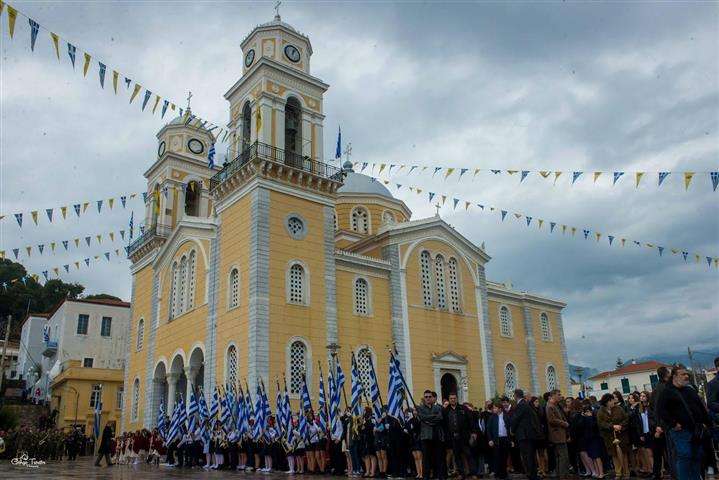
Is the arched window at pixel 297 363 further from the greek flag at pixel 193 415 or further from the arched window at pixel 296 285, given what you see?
the greek flag at pixel 193 415

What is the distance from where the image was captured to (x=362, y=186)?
124 ft

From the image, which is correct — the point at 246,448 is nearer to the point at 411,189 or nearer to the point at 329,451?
the point at 329,451

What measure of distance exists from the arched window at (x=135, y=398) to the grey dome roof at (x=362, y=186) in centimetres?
1547

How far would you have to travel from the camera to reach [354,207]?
3634 centimetres

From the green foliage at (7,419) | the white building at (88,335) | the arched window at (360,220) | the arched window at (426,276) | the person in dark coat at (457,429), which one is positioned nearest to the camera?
the person in dark coat at (457,429)

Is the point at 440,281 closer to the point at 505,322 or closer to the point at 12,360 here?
the point at 505,322

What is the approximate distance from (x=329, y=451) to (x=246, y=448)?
140 inches

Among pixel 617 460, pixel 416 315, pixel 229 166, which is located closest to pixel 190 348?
pixel 229 166

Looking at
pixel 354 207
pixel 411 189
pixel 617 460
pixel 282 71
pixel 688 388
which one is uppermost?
pixel 282 71

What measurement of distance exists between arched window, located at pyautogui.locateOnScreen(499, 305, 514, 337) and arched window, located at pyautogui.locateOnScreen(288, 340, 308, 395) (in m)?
13.9

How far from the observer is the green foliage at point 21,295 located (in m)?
61.5

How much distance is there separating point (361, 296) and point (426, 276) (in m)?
4.33

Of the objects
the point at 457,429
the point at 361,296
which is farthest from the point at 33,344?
the point at 457,429

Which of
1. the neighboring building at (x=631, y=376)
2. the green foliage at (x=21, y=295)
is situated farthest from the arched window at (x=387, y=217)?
the green foliage at (x=21, y=295)
